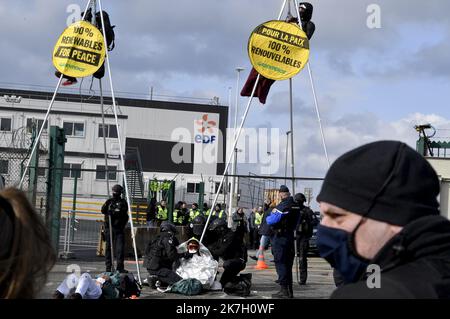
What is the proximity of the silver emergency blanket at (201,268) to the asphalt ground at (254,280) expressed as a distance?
0.23 meters

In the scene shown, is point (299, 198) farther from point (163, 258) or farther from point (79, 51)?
point (79, 51)

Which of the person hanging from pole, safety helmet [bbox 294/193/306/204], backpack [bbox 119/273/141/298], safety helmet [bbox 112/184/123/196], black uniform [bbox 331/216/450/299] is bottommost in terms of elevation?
backpack [bbox 119/273/141/298]

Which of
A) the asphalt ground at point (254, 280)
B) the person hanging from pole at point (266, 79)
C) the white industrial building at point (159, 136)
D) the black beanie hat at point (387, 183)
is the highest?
the white industrial building at point (159, 136)

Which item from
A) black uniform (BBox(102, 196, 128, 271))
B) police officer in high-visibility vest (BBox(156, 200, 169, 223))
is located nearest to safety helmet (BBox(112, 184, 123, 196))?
black uniform (BBox(102, 196, 128, 271))

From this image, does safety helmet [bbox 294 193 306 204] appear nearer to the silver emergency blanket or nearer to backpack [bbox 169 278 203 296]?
the silver emergency blanket

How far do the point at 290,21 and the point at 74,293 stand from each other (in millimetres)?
5573

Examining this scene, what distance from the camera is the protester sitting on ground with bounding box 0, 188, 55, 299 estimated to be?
191cm

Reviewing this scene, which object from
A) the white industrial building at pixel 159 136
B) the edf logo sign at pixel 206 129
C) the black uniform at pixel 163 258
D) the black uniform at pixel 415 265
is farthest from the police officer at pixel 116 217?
the edf logo sign at pixel 206 129

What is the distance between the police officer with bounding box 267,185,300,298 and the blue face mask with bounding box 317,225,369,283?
9531 millimetres

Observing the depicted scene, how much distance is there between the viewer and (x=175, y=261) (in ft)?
41.2

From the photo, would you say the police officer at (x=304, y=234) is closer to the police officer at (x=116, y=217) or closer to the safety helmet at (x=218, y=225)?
the safety helmet at (x=218, y=225)

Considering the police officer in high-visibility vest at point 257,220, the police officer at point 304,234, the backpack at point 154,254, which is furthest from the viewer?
the police officer in high-visibility vest at point 257,220

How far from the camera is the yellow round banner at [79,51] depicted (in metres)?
11.7
